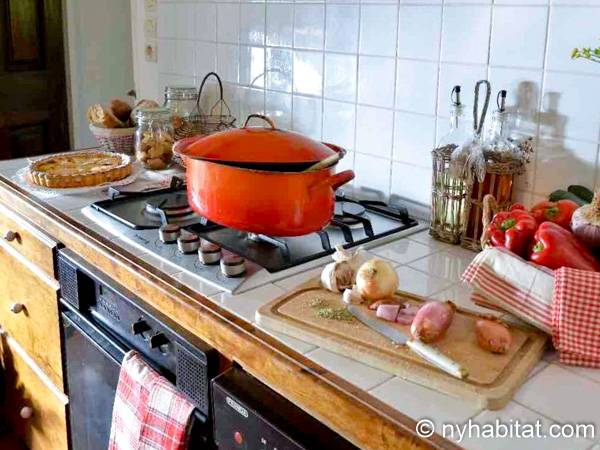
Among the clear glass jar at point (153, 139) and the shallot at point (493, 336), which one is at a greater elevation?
the clear glass jar at point (153, 139)

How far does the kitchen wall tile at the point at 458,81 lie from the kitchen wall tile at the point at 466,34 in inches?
0.5

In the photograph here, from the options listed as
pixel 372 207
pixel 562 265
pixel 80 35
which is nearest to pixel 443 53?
pixel 372 207

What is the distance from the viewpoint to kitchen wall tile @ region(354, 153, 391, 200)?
4.96ft

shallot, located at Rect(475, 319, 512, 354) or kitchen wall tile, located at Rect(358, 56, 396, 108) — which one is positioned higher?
kitchen wall tile, located at Rect(358, 56, 396, 108)

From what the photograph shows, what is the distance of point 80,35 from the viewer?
2752 mm

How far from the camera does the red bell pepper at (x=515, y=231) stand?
0.95 metres

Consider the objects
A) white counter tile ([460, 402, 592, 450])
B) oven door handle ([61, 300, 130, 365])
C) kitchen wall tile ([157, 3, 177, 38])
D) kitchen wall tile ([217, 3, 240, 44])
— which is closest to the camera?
white counter tile ([460, 402, 592, 450])

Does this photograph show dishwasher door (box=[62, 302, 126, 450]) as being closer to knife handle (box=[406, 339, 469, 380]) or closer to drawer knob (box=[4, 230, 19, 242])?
drawer knob (box=[4, 230, 19, 242])

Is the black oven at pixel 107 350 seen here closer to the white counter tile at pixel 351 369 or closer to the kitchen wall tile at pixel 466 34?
the white counter tile at pixel 351 369

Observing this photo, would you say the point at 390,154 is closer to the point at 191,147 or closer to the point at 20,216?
the point at 191,147

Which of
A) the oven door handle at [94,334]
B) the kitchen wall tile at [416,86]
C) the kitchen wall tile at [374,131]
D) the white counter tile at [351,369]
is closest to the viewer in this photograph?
the white counter tile at [351,369]

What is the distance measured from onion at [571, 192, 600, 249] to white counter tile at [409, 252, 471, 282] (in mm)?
226

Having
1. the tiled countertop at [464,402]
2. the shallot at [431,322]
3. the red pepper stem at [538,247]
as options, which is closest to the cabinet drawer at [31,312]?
the tiled countertop at [464,402]

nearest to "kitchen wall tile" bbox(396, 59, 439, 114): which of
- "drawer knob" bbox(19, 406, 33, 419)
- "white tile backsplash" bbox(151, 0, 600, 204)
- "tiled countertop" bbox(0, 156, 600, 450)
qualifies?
"white tile backsplash" bbox(151, 0, 600, 204)
